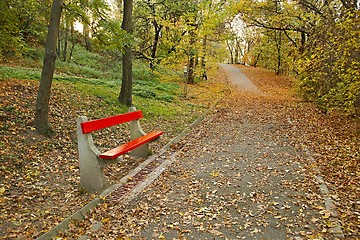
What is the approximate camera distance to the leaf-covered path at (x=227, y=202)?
159 inches

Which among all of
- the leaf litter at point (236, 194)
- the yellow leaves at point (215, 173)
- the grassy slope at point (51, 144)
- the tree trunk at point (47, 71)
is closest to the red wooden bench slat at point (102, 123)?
the grassy slope at point (51, 144)

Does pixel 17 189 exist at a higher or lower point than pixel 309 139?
lower

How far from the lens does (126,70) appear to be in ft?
36.1

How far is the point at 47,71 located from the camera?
6.85 meters

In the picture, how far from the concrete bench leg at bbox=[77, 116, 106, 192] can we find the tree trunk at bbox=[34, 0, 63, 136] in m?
2.22

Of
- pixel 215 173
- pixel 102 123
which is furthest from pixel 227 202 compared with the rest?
pixel 102 123

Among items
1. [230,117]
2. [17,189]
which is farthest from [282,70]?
[17,189]

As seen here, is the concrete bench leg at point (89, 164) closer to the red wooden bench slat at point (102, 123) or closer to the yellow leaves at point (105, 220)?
the red wooden bench slat at point (102, 123)

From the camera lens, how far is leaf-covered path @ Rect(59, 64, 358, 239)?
13.2ft

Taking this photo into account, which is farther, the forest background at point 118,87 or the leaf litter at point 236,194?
the forest background at point 118,87

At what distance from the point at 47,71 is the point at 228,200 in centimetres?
481

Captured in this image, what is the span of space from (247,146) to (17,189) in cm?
544

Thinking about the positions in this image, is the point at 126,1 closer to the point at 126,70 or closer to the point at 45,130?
the point at 126,70

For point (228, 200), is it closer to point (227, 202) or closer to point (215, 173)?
point (227, 202)
